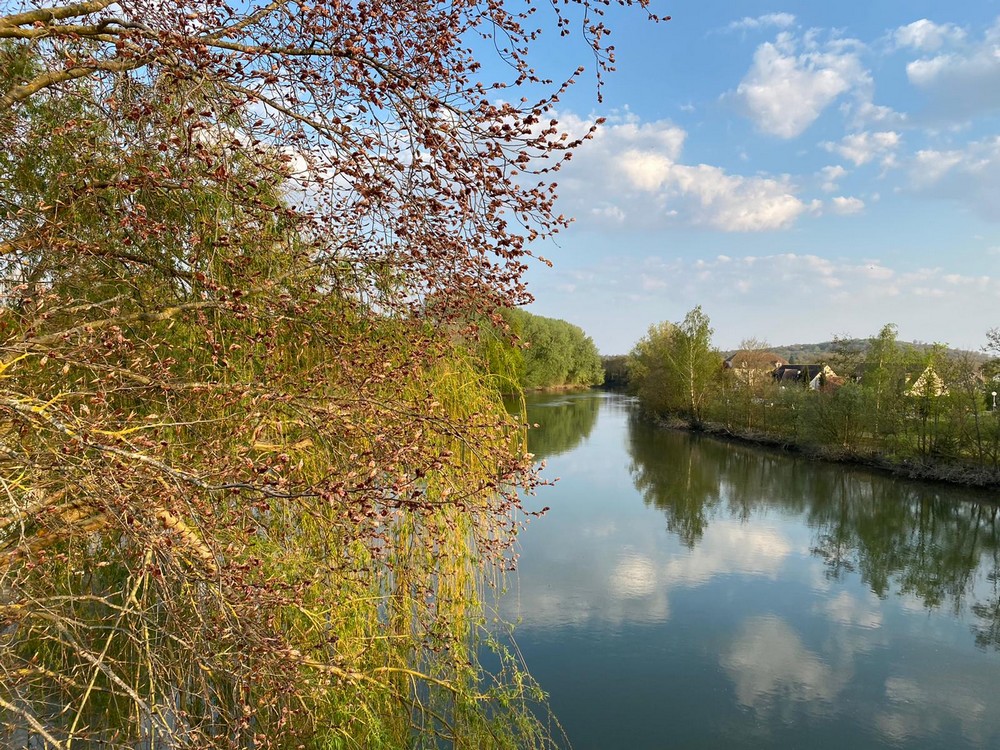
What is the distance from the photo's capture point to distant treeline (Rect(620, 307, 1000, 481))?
17.9 metres

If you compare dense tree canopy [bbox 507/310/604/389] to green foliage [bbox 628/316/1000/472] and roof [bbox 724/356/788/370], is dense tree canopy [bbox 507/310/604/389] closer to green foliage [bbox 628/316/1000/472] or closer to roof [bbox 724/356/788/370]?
roof [bbox 724/356/788/370]

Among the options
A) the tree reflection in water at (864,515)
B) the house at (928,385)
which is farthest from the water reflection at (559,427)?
the house at (928,385)

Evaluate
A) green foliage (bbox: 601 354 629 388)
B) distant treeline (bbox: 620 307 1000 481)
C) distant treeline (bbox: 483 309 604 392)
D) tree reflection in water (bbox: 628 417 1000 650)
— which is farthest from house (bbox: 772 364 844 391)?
green foliage (bbox: 601 354 629 388)

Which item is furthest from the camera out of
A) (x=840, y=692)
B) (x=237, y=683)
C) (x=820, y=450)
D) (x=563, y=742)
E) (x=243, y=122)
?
(x=820, y=450)

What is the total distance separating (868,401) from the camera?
21.3 metres

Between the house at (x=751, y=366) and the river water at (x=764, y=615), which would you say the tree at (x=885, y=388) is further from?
the house at (x=751, y=366)

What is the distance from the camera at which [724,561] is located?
11.9 metres

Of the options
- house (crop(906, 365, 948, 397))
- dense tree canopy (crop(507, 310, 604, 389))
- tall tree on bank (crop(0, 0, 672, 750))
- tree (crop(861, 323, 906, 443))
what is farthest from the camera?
dense tree canopy (crop(507, 310, 604, 389))

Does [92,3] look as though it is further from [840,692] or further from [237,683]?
[840,692]

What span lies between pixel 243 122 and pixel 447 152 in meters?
0.85

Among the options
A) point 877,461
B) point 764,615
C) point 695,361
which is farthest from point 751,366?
point 764,615

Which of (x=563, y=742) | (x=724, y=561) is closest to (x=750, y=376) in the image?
(x=724, y=561)

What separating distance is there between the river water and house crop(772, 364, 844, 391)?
10.9 meters

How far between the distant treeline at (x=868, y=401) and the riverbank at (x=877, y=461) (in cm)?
7
